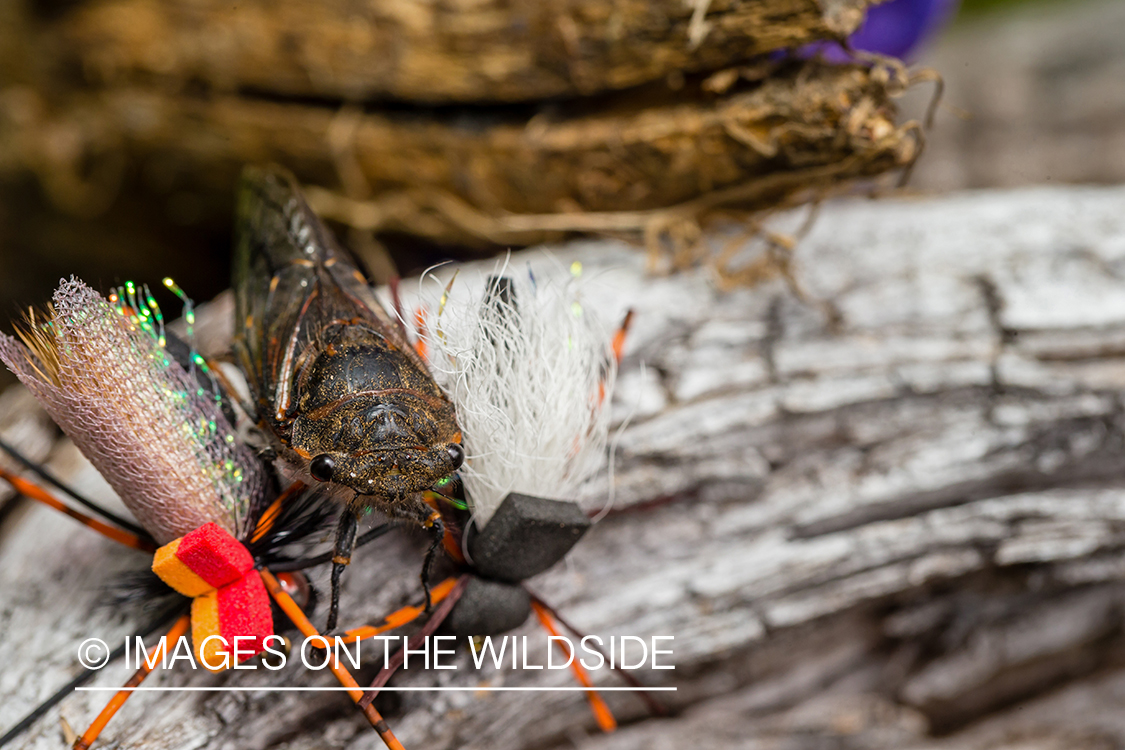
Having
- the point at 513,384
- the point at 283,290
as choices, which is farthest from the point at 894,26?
the point at 283,290

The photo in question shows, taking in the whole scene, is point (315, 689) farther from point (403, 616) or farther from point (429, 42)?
point (429, 42)

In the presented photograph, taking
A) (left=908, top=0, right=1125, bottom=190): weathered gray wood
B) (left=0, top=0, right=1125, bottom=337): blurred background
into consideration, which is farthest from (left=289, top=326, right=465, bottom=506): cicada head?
(left=908, top=0, right=1125, bottom=190): weathered gray wood

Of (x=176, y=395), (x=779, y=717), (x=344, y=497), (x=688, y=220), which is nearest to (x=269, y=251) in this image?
(x=176, y=395)

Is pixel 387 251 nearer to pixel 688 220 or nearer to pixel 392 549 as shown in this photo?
pixel 688 220

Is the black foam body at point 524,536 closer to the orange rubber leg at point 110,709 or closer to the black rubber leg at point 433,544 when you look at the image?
the black rubber leg at point 433,544

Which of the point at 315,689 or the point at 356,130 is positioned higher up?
the point at 356,130

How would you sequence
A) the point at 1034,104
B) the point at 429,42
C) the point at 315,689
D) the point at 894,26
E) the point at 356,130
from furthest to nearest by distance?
1. the point at 1034,104
2. the point at 894,26
3. the point at 356,130
4. the point at 429,42
5. the point at 315,689

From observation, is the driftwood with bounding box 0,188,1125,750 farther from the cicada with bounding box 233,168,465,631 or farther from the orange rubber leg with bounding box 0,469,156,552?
the cicada with bounding box 233,168,465,631
